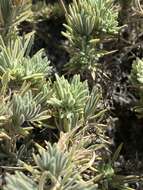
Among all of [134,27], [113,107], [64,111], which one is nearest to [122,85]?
[113,107]

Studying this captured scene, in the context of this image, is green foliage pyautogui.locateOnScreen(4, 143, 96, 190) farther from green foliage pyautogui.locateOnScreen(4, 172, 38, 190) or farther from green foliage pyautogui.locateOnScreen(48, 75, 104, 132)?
green foliage pyautogui.locateOnScreen(48, 75, 104, 132)

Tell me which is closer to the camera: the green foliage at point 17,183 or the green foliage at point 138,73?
the green foliage at point 17,183

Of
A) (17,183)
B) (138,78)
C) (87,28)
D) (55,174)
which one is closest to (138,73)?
(138,78)

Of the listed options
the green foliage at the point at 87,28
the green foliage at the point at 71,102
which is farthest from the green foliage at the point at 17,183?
the green foliage at the point at 87,28

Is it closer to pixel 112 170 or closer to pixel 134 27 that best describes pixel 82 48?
pixel 134 27

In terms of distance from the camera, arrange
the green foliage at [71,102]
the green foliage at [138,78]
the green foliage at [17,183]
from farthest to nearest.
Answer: the green foliage at [138,78]
the green foliage at [71,102]
the green foliage at [17,183]

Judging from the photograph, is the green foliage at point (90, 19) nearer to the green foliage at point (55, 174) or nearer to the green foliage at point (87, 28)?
the green foliage at point (87, 28)

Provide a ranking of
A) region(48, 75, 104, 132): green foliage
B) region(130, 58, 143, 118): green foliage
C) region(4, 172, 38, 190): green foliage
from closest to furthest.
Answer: region(4, 172, 38, 190): green foliage, region(48, 75, 104, 132): green foliage, region(130, 58, 143, 118): green foliage

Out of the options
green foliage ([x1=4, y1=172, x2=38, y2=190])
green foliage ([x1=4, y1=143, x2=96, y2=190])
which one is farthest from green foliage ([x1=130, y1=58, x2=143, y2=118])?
green foliage ([x1=4, y1=172, x2=38, y2=190])

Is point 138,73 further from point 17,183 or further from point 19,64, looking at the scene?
point 17,183

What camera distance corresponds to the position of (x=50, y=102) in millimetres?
1475

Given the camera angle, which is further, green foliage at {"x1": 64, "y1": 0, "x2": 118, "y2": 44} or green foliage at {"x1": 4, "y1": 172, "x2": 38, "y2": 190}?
green foliage at {"x1": 64, "y1": 0, "x2": 118, "y2": 44}

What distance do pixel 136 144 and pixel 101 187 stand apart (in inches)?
13.8

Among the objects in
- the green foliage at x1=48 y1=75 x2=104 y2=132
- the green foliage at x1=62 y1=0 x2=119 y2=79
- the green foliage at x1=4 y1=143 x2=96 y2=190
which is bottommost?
the green foliage at x1=4 y1=143 x2=96 y2=190
